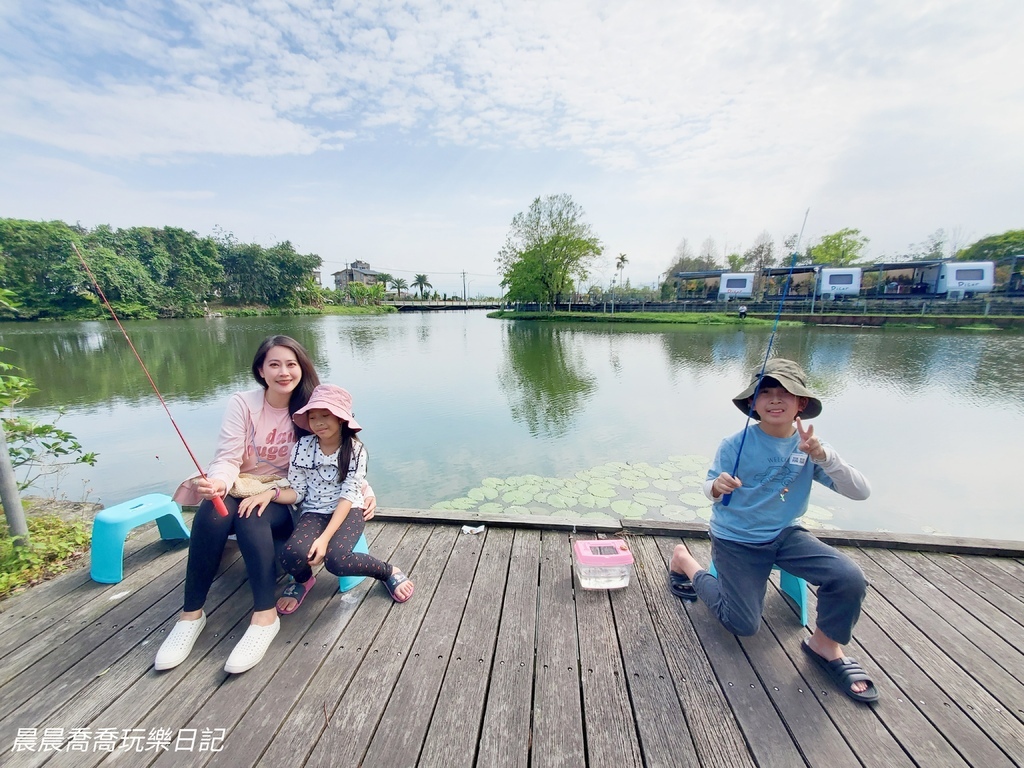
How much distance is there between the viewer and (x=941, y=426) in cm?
696

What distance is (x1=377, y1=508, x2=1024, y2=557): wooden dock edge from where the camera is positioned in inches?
89.7

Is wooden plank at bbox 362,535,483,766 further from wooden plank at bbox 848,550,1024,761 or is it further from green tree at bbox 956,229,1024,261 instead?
green tree at bbox 956,229,1024,261

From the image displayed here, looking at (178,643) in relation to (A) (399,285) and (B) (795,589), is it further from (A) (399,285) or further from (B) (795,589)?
(A) (399,285)

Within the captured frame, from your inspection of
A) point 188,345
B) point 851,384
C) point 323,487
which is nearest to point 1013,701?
point 323,487

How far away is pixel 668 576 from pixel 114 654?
2436mm

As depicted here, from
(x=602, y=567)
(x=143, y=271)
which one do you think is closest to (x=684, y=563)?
(x=602, y=567)

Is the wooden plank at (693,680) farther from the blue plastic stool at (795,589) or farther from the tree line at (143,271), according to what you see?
the tree line at (143,271)

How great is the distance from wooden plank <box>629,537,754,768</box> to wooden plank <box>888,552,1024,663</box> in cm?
115

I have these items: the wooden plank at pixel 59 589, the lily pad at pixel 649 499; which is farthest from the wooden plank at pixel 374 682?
the lily pad at pixel 649 499

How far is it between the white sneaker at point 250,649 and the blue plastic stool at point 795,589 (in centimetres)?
193

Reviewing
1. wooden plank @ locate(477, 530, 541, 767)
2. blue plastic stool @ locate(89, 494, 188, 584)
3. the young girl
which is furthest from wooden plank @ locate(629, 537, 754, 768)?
blue plastic stool @ locate(89, 494, 188, 584)

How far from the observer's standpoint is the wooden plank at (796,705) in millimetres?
1273

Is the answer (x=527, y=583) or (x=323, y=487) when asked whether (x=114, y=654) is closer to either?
(x=323, y=487)

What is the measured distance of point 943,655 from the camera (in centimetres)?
163
